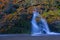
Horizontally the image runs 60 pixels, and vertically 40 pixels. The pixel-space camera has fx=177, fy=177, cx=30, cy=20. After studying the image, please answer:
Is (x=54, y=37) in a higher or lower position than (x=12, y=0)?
lower

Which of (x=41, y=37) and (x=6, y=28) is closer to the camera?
(x=41, y=37)

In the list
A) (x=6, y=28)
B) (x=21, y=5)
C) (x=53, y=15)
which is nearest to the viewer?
(x=53, y=15)

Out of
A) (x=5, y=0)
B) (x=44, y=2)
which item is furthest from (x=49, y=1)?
(x=5, y=0)

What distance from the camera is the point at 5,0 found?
3.70m

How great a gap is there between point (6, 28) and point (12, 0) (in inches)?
29.1

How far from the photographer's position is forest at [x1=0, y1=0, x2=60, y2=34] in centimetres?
367

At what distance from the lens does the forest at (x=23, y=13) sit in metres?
3.67

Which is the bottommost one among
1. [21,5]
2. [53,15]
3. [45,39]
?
[45,39]

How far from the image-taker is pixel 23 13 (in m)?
4.01

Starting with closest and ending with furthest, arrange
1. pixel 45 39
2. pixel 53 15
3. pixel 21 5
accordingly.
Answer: pixel 45 39, pixel 53 15, pixel 21 5

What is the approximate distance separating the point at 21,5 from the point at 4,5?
364mm

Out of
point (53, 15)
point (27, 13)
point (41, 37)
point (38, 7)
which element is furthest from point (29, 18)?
point (41, 37)

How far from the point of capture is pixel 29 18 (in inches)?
166

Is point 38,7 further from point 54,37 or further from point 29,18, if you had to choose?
point 54,37
